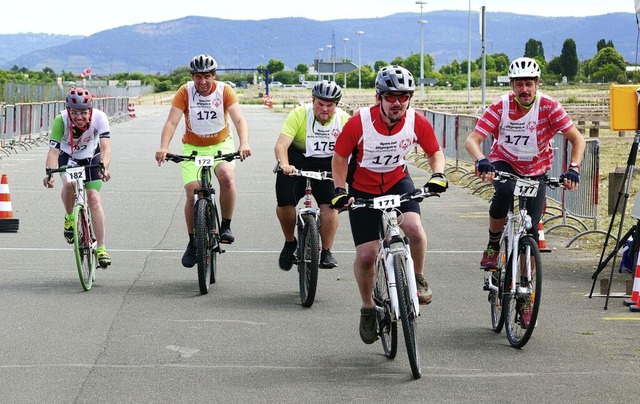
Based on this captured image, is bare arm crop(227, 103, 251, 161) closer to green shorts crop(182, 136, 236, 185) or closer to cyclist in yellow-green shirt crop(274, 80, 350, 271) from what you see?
green shorts crop(182, 136, 236, 185)

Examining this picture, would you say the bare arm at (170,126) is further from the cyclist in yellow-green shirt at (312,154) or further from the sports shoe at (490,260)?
the sports shoe at (490,260)

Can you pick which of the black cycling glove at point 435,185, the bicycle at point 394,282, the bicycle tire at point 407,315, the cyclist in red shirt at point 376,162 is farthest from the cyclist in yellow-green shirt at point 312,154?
the bicycle tire at point 407,315

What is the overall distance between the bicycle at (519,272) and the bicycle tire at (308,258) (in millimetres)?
1658

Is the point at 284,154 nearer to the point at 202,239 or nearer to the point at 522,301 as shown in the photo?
the point at 202,239

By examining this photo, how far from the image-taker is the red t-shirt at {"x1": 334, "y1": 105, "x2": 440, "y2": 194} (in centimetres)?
855

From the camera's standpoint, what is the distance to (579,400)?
23.8 feet

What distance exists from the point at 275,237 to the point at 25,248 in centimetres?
308

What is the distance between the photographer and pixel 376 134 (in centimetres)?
857

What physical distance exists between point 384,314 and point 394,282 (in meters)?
0.54

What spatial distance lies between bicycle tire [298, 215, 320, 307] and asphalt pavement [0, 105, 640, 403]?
140mm

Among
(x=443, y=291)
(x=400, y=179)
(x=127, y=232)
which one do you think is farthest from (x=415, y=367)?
(x=127, y=232)

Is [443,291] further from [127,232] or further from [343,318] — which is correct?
[127,232]

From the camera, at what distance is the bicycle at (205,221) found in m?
11.1

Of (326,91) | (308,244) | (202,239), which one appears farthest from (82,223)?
(326,91)
